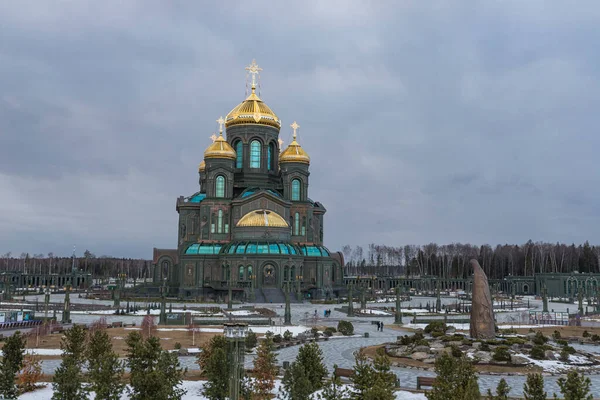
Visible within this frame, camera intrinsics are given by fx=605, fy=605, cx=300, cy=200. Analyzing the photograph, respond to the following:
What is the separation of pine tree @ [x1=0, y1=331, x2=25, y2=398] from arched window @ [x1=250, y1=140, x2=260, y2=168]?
7553 centimetres

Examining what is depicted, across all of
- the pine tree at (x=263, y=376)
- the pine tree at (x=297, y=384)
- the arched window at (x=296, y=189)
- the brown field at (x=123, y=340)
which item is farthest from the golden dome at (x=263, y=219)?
the pine tree at (x=297, y=384)

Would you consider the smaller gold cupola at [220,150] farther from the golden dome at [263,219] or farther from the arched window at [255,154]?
the golden dome at [263,219]

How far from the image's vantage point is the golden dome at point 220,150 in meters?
94.2

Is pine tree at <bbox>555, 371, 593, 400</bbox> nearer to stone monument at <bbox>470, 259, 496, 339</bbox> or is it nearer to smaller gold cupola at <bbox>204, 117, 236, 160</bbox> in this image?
stone monument at <bbox>470, 259, 496, 339</bbox>

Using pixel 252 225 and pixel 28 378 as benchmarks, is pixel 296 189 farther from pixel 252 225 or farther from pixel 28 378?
pixel 28 378

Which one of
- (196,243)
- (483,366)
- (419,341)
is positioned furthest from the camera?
(196,243)

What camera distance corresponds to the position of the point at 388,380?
18.7m

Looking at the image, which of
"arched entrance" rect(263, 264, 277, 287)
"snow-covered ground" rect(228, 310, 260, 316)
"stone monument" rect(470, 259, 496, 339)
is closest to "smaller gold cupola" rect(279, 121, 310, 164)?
"arched entrance" rect(263, 264, 277, 287)

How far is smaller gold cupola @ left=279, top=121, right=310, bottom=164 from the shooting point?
97062 millimetres

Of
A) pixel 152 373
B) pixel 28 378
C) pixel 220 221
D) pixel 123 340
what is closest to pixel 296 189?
pixel 220 221

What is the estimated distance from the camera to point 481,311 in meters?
35.6

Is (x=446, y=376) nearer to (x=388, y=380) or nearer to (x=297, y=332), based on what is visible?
(x=388, y=380)

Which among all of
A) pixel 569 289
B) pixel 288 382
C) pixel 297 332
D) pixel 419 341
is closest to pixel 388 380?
pixel 288 382

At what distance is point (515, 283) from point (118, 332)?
336 ft
